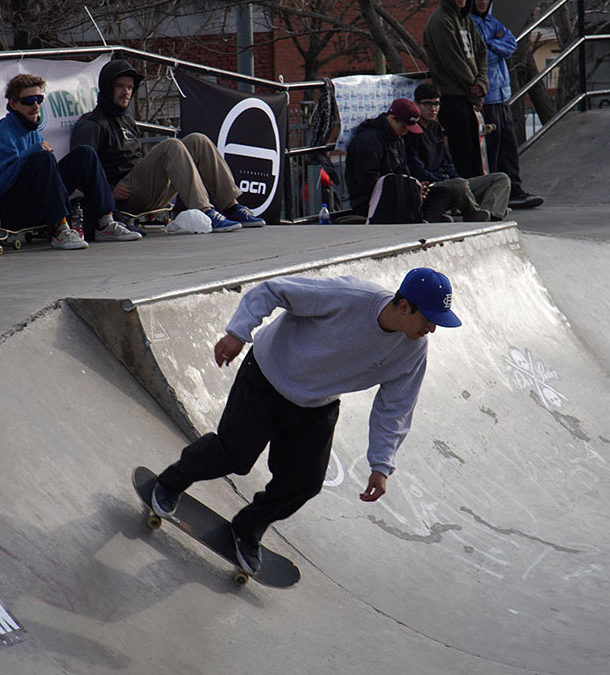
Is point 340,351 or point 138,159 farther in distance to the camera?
point 138,159

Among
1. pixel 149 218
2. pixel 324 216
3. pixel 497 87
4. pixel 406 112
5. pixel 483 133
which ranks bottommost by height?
pixel 324 216

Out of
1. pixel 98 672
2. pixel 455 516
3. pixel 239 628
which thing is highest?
pixel 98 672

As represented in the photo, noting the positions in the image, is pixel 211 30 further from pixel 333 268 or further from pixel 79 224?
pixel 333 268

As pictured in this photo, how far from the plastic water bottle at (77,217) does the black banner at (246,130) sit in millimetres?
1559

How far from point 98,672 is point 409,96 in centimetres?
882

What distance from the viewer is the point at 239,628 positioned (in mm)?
3270

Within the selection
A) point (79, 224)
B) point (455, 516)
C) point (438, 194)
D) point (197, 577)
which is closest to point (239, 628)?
point (197, 577)

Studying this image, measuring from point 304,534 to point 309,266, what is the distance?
1701 mm

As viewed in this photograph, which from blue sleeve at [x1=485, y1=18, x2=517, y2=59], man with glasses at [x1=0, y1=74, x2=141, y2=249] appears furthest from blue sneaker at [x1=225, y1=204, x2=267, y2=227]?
blue sleeve at [x1=485, y1=18, x2=517, y2=59]

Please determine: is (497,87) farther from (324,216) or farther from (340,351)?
(340,351)

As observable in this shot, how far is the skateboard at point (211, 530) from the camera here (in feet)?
11.5

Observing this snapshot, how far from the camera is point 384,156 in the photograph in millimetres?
8641

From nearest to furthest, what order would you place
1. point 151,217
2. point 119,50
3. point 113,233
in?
point 113,233 < point 119,50 < point 151,217

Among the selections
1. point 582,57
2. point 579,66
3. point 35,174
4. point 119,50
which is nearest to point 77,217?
point 35,174
